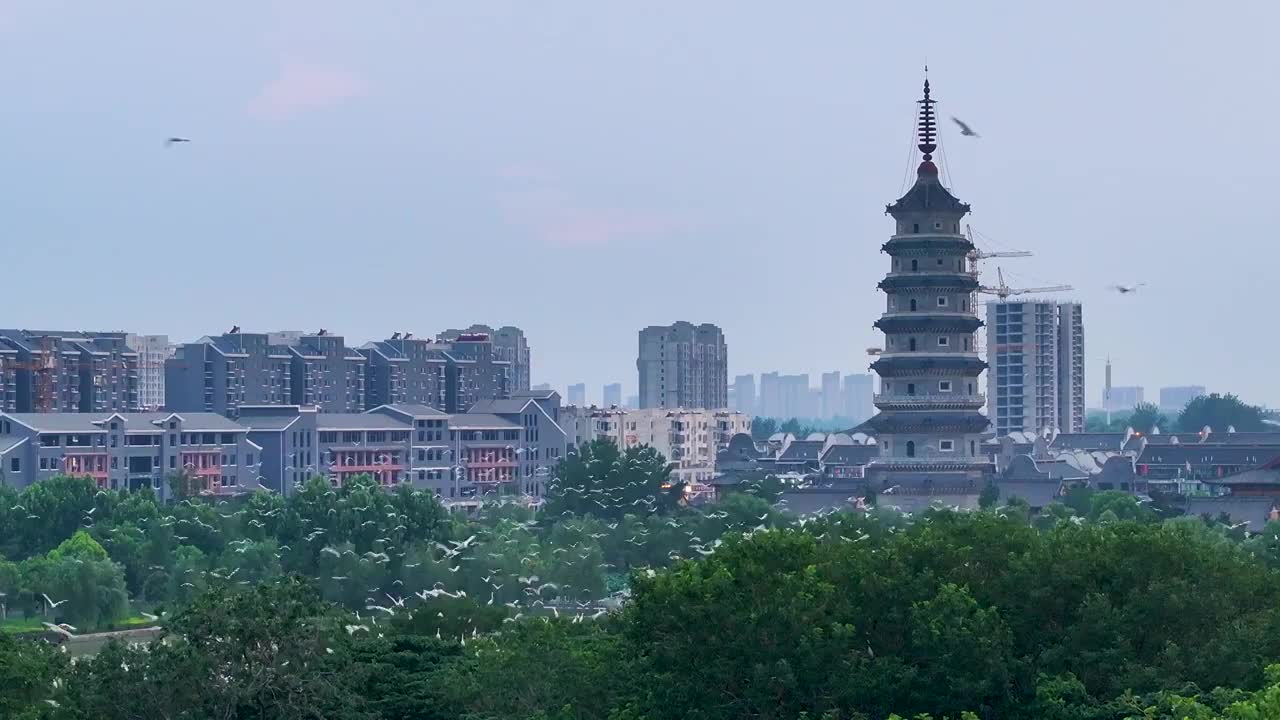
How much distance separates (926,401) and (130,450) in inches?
1335

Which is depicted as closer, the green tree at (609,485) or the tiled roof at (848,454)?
the green tree at (609,485)

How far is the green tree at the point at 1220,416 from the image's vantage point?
548ft

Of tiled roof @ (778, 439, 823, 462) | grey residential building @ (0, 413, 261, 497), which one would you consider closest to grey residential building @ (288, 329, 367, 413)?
grey residential building @ (0, 413, 261, 497)

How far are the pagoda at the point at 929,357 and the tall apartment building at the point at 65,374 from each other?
139ft

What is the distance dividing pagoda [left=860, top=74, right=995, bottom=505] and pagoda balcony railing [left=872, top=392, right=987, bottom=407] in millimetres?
32

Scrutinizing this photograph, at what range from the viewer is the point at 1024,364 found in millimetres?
155250

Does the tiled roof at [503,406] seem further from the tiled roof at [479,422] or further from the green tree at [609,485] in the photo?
the green tree at [609,485]

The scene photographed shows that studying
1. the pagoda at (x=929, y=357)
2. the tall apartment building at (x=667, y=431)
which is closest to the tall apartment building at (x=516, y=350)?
the tall apartment building at (x=667, y=431)

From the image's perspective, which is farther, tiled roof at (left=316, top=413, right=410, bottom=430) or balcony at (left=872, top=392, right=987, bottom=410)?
tiled roof at (left=316, top=413, right=410, bottom=430)

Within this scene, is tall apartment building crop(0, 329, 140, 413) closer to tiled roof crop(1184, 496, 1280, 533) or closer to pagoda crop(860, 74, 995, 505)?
pagoda crop(860, 74, 995, 505)

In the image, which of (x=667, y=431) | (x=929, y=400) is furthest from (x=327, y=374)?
(x=929, y=400)

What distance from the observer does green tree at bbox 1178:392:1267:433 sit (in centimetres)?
16700

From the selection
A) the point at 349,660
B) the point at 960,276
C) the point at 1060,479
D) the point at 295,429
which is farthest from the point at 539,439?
the point at 349,660

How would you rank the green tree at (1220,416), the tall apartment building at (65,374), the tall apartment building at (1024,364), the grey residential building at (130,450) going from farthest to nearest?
the green tree at (1220,416), the tall apartment building at (1024,364), the tall apartment building at (65,374), the grey residential building at (130,450)
